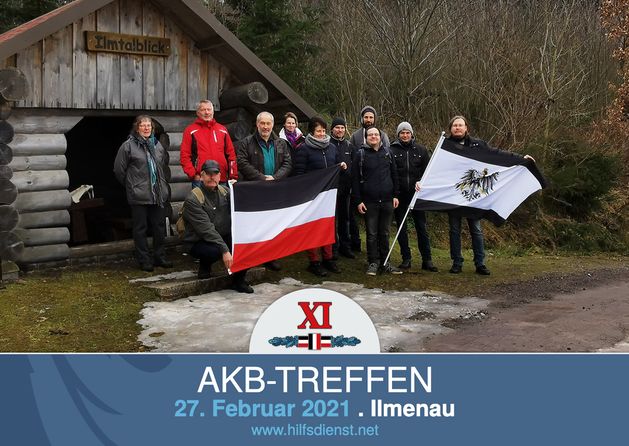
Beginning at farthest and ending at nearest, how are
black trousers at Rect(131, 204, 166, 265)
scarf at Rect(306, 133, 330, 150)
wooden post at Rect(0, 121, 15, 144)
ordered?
scarf at Rect(306, 133, 330, 150) < black trousers at Rect(131, 204, 166, 265) < wooden post at Rect(0, 121, 15, 144)

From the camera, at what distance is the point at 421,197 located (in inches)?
335

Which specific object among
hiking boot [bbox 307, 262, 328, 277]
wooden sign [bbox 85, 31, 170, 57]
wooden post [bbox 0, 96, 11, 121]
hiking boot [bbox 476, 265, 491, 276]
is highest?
wooden sign [bbox 85, 31, 170, 57]

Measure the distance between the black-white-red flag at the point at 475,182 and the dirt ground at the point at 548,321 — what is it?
1.08 m

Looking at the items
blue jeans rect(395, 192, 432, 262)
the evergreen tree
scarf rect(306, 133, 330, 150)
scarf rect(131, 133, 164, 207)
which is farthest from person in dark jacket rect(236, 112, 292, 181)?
the evergreen tree

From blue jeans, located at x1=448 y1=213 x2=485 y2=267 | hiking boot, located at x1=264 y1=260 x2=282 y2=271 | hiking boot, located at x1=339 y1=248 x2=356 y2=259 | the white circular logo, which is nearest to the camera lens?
the white circular logo

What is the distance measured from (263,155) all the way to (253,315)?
2348 millimetres

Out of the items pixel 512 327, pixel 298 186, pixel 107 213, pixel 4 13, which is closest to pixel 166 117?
pixel 298 186

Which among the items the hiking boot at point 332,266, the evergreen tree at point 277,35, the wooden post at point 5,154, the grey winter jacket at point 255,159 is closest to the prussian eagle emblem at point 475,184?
the hiking boot at point 332,266

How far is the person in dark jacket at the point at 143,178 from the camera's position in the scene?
26.0 ft

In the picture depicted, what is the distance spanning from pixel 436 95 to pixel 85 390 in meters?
13.9

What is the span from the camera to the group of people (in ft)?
25.0

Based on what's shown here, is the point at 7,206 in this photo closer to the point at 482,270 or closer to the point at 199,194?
the point at 199,194

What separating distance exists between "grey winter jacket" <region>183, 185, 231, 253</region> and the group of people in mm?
11

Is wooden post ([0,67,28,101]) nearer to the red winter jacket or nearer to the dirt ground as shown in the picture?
the red winter jacket
